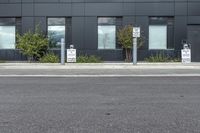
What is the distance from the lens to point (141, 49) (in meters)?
33.1

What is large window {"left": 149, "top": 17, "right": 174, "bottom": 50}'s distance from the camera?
33188mm

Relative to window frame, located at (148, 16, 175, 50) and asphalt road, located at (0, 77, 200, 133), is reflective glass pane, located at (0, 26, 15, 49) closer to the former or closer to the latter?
window frame, located at (148, 16, 175, 50)

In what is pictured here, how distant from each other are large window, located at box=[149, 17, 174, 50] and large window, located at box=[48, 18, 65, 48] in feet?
19.1

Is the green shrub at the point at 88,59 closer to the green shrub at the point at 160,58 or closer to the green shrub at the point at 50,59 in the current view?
the green shrub at the point at 50,59

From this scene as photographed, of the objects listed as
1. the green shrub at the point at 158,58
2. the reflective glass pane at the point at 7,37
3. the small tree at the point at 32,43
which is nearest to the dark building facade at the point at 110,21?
the green shrub at the point at 158,58

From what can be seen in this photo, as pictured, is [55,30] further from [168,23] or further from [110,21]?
[168,23]

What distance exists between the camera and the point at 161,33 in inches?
1314

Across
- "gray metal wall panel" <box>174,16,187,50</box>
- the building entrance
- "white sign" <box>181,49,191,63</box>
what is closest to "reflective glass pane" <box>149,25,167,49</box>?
"gray metal wall panel" <box>174,16,187,50</box>

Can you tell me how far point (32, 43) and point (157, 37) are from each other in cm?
815

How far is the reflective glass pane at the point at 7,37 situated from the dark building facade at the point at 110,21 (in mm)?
643

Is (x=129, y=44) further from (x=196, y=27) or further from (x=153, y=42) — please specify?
(x=196, y=27)

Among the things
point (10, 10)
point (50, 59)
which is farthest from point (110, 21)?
point (10, 10)

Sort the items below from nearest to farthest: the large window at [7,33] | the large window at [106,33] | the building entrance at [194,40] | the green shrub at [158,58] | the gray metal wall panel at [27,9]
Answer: the green shrub at [158,58], the building entrance at [194,40], the gray metal wall panel at [27,9], the large window at [106,33], the large window at [7,33]

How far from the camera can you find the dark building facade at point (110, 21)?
108 ft
